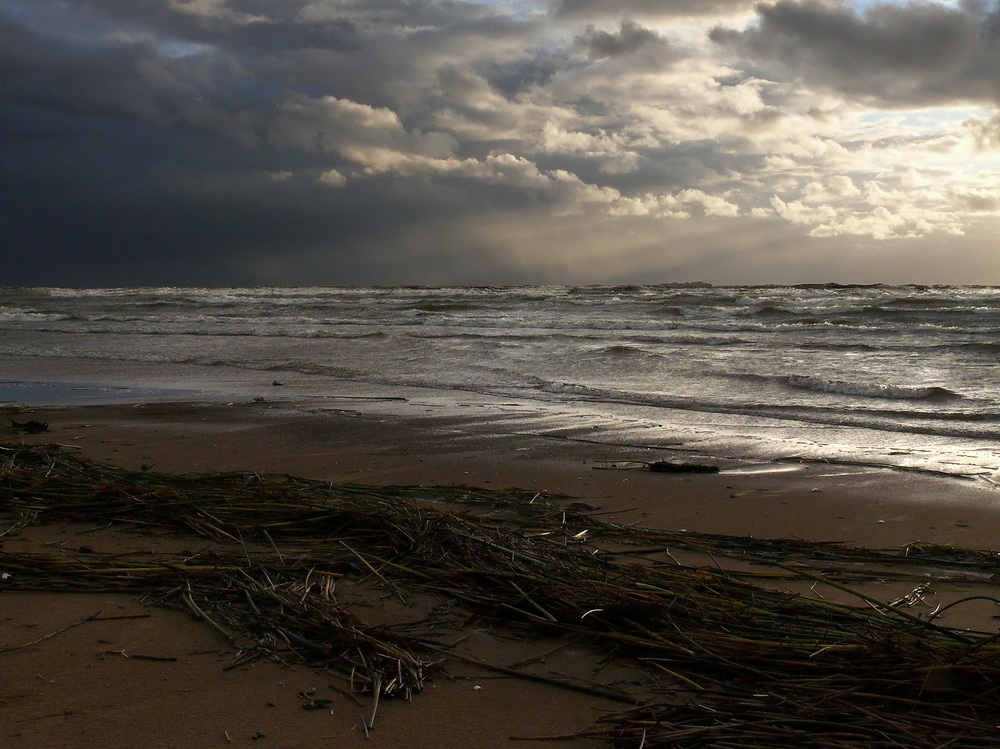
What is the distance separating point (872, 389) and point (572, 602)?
8.08 metres

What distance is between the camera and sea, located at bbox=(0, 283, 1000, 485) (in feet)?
23.6

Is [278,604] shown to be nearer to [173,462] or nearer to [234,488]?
[234,488]

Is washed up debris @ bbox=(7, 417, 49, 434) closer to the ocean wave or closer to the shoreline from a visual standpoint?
the shoreline

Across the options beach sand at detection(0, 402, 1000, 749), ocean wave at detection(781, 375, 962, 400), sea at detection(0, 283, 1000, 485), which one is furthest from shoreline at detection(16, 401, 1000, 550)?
ocean wave at detection(781, 375, 962, 400)

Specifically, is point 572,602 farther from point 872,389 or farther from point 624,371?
point 624,371

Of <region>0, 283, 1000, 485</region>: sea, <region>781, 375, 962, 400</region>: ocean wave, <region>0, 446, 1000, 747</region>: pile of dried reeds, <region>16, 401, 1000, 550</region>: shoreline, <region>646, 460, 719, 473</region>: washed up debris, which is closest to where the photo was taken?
<region>0, 446, 1000, 747</region>: pile of dried reeds

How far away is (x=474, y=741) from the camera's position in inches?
79.0

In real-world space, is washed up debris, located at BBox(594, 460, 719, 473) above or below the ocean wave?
below

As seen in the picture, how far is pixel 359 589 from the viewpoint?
9.63 feet

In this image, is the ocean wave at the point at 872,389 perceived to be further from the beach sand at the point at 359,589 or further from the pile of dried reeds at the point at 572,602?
the pile of dried reeds at the point at 572,602

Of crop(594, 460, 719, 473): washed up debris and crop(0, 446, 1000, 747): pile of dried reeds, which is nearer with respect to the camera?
crop(0, 446, 1000, 747): pile of dried reeds

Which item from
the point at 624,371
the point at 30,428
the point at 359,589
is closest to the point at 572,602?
the point at 359,589

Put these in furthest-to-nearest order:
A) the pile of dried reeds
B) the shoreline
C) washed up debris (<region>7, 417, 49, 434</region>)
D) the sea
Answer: the sea < washed up debris (<region>7, 417, 49, 434</region>) < the shoreline < the pile of dried reeds

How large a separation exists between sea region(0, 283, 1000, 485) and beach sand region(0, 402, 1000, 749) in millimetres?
880
